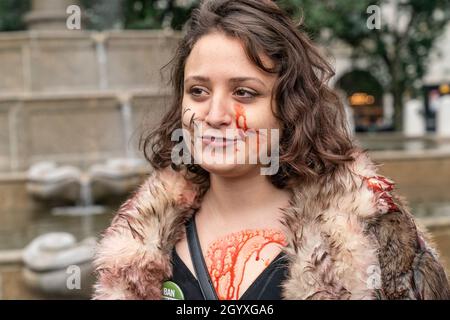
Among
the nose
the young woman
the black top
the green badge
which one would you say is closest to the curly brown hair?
the young woman

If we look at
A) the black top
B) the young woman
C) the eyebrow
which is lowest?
the black top

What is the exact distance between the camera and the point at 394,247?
147cm

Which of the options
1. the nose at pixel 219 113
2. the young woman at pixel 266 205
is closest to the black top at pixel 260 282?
the young woman at pixel 266 205

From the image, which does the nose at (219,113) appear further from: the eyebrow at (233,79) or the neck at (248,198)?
the neck at (248,198)

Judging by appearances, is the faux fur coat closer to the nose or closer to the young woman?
the young woman

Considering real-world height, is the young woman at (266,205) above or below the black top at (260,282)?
above

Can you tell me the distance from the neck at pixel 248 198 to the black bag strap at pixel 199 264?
8 centimetres

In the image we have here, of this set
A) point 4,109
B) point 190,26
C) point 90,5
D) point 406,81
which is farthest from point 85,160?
point 406,81

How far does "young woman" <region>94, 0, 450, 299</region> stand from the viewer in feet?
4.83

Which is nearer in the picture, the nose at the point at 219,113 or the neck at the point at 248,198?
the nose at the point at 219,113

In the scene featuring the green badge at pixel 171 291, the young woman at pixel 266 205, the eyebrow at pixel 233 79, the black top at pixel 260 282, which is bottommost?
the green badge at pixel 171 291

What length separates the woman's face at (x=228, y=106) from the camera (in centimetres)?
150

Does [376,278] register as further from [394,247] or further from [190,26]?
[190,26]
